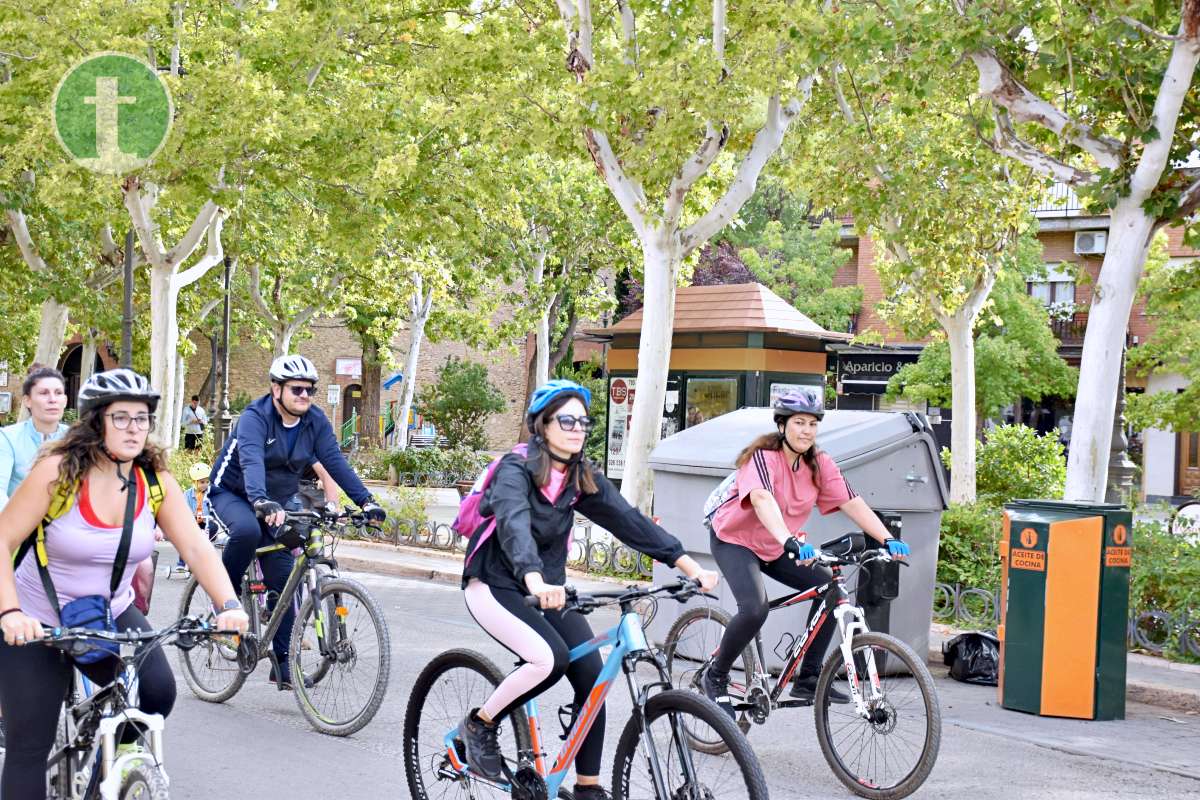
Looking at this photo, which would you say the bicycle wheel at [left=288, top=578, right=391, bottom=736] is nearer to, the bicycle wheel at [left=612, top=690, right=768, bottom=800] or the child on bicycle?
the child on bicycle

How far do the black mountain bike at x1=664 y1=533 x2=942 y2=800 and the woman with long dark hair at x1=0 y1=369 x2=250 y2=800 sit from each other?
2.57 m

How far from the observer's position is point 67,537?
165 inches

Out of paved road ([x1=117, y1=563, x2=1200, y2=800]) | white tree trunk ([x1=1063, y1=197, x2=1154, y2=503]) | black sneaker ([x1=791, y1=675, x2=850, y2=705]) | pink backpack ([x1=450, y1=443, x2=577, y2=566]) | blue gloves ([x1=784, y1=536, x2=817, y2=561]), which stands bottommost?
paved road ([x1=117, y1=563, x2=1200, y2=800])

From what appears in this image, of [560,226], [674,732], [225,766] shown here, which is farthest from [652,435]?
[560,226]

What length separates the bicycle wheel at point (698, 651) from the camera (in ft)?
20.9

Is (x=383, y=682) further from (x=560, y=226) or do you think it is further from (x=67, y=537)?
(x=560, y=226)

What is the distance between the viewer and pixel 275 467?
24.5ft

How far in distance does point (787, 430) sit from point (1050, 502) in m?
2.45

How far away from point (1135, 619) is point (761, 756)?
4230 millimetres

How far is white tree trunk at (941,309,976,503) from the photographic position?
19.3 metres

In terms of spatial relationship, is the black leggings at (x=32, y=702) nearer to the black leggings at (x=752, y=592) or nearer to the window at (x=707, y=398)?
the black leggings at (x=752, y=592)

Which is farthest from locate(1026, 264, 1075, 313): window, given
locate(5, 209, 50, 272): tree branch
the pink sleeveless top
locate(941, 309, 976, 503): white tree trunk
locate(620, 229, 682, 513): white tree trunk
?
the pink sleeveless top

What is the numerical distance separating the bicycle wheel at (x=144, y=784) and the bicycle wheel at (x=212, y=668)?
3.63 metres

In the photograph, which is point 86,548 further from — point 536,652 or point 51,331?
point 51,331
